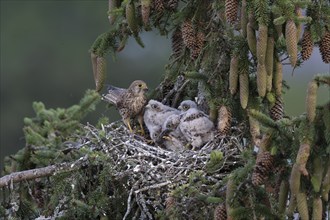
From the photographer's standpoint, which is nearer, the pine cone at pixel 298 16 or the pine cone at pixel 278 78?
the pine cone at pixel 298 16

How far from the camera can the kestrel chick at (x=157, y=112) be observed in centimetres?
830

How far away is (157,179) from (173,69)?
3.21ft

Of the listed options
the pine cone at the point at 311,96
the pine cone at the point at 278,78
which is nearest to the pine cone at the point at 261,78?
the pine cone at the point at 278,78

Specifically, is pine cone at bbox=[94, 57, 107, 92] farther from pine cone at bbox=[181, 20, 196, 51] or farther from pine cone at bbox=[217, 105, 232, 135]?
pine cone at bbox=[217, 105, 232, 135]

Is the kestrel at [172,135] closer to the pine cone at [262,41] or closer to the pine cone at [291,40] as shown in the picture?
the pine cone at [262,41]

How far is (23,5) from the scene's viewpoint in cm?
3244

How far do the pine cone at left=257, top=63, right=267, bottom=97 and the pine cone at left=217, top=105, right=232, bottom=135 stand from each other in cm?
81

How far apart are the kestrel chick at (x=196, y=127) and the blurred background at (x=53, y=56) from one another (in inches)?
688

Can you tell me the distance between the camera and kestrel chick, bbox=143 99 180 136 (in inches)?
327

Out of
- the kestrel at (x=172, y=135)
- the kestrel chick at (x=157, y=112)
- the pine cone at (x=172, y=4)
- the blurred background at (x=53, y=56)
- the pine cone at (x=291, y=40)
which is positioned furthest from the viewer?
the blurred background at (x=53, y=56)

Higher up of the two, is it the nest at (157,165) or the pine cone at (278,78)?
the pine cone at (278,78)

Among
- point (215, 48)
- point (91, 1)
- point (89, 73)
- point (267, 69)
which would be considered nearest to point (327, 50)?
point (267, 69)

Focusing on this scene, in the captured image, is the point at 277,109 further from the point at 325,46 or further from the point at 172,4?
the point at 172,4

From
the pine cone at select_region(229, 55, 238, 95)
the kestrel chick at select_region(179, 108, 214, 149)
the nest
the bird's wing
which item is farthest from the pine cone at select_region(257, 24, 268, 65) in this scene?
the bird's wing
